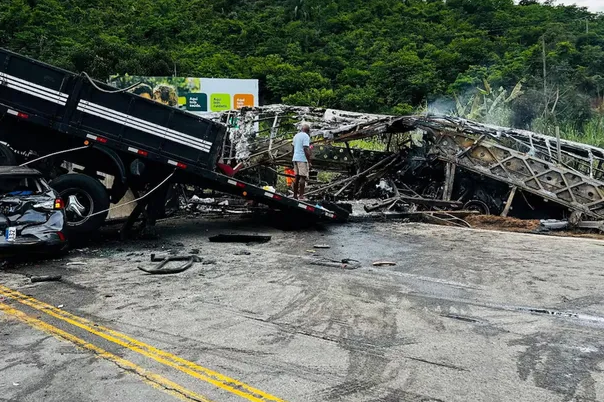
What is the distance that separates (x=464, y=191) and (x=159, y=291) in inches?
397

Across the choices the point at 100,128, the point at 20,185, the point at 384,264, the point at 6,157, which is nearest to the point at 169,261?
the point at 20,185

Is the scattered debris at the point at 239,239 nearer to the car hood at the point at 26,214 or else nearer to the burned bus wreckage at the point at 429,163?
the car hood at the point at 26,214

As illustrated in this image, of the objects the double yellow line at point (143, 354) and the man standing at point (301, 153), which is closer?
the double yellow line at point (143, 354)

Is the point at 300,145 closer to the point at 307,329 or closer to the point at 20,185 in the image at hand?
the point at 20,185

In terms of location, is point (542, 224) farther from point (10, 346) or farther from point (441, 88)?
point (441, 88)

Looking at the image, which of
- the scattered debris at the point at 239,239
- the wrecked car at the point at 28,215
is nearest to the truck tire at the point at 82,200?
the wrecked car at the point at 28,215

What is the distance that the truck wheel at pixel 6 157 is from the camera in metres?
10.5

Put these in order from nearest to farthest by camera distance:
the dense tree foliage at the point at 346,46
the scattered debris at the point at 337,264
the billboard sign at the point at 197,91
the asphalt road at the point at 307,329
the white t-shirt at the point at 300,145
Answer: the asphalt road at the point at 307,329
the scattered debris at the point at 337,264
the white t-shirt at the point at 300,145
the billboard sign at the point at 197,91
the dense tree foliage at the point at 346,46

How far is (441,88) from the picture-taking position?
41.6m

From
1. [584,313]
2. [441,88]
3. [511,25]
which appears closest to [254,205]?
[584,313]

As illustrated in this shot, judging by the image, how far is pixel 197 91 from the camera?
2950cm

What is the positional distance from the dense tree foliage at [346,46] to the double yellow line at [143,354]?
2504 cm

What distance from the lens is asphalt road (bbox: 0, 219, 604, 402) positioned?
441cm

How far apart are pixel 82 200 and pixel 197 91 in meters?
19.7
